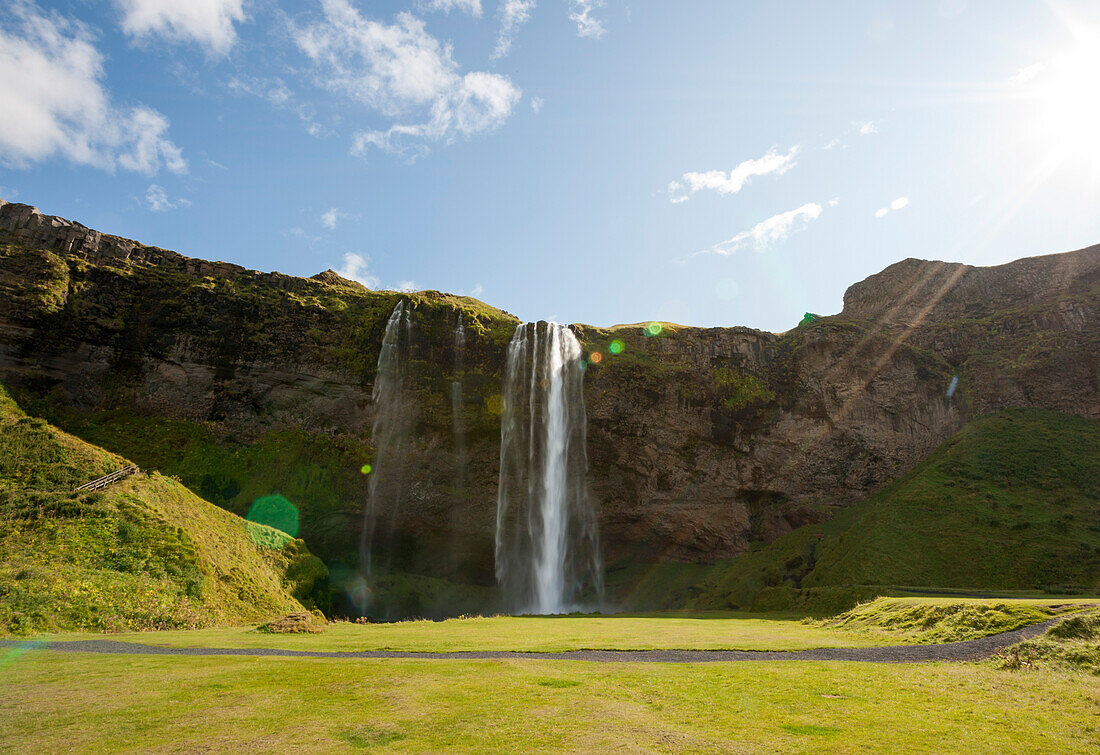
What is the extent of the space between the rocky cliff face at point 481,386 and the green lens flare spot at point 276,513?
1.26 m

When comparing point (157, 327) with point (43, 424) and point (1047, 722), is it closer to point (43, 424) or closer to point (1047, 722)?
point (43, 424)

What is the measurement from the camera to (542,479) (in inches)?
2212

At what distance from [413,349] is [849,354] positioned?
49.2 metres

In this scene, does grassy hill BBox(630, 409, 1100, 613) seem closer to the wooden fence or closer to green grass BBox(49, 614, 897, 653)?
green grass BBox(49, 614, 897, 653)

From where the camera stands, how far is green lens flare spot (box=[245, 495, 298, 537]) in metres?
49.9

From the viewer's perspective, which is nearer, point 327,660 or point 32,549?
point 327,660

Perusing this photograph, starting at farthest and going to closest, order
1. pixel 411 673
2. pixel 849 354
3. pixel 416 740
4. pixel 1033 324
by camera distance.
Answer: pixel 1033 324 < pixel 849 354 < pixel 411 673 < pixel 416 740

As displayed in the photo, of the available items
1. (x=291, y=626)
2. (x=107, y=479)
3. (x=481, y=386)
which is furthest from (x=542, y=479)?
(x=107, y=479)

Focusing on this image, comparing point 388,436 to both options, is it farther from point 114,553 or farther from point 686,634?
point 686,634

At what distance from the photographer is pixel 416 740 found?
8.48 meters

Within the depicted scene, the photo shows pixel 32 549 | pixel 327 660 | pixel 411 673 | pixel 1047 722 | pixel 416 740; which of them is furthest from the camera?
pixel 32 549

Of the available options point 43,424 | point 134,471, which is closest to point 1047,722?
point 134,471

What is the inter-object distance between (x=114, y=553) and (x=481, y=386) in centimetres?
3370

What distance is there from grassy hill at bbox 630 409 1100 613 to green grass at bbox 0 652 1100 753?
26.0 meters
